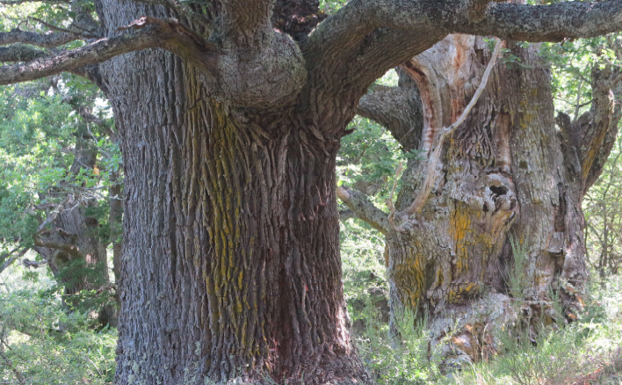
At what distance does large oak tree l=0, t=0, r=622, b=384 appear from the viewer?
3.28 meters

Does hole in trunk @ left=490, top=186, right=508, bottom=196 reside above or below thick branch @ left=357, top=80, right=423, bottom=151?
below

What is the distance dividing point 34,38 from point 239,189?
1804 mm

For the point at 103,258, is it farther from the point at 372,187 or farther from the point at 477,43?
the point at 477,43

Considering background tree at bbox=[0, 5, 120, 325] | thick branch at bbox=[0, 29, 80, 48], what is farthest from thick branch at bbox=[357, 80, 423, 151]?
thick branch at bbox=[0, 29, 80, 48]

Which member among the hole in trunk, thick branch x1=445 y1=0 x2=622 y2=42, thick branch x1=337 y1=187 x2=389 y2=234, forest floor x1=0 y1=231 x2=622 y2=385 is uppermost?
thick branch x1=445 y1=0 x2=622 y2=42

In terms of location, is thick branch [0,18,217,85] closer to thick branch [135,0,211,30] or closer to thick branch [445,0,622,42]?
thick branch [135,0,211,30]

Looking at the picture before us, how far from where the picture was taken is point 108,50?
2.65m

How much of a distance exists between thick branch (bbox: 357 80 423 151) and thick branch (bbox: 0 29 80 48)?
4655 millimetres

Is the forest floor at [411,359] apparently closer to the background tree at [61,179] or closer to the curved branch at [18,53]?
the curved branch at [18,53]

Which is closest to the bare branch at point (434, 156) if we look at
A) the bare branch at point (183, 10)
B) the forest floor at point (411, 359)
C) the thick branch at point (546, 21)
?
the forest floor at point (411, 359)

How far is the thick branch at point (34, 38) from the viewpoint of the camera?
350 cm

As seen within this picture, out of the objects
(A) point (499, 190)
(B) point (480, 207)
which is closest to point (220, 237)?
(B) point (480, 207)

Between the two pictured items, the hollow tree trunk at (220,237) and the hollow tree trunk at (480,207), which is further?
the hollow tree trunk at (480,207)

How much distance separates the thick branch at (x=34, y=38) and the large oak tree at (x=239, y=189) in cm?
1
